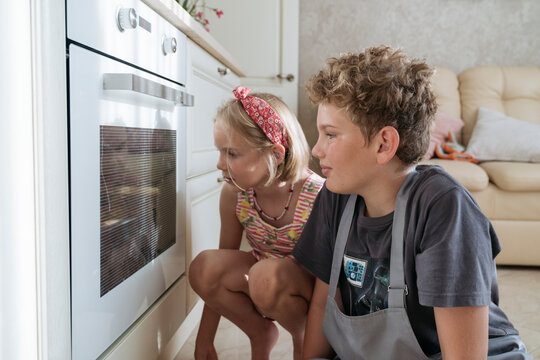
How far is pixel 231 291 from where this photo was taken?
126 centimetres

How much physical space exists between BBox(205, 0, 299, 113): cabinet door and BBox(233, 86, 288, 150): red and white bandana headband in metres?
1.81

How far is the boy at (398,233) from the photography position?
0.77 metres

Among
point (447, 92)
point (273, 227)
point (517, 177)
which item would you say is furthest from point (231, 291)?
point (447, 92)

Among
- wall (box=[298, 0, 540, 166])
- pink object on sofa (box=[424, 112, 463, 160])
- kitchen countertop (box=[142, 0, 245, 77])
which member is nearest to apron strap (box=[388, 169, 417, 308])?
kitchen countertop (box=[142, 0, 245, 77])

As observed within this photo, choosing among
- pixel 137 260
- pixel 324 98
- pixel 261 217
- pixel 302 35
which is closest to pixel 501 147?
pixel 302 35

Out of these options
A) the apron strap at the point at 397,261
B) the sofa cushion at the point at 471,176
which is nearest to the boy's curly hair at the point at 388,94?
the apron strap at the point at 397,261

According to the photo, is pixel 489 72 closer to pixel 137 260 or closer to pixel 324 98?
pixel 324 98

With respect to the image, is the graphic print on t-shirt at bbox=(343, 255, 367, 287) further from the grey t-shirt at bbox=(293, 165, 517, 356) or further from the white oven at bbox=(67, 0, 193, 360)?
the white oven at bbox=(67, 0, 193, 360)

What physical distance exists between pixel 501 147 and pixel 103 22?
7.68 feet

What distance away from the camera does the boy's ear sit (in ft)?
2.90

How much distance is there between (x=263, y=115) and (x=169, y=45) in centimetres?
30

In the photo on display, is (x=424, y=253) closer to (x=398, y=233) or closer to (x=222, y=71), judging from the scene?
(x=398, y=233)

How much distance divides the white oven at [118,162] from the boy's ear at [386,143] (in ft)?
1.51

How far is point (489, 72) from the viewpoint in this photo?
9.57 ft
